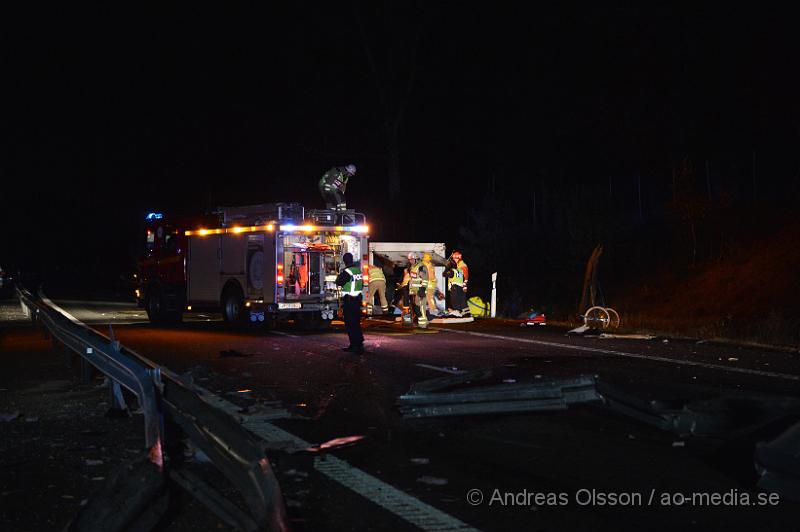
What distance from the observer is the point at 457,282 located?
21297mm

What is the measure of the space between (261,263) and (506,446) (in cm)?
1293

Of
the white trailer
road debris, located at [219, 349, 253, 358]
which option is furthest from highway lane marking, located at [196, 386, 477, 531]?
the white trailer

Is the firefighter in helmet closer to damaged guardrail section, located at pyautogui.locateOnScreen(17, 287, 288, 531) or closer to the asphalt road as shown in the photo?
the asphalt road

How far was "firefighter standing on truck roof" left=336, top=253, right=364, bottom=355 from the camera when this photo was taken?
14398 millimetres

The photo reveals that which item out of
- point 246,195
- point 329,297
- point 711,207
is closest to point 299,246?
point 329,297

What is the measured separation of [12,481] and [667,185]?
24.8 m

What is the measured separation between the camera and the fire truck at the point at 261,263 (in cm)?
1925

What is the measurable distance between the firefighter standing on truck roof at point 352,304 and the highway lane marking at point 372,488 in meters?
6.22

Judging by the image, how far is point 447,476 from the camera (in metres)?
6.41

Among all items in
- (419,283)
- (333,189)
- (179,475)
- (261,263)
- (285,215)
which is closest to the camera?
(179,475)

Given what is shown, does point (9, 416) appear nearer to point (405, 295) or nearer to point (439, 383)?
point (439, 383)

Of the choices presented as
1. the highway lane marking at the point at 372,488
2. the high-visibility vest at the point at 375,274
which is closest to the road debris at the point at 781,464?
the highway lane marking at the point at 372,488

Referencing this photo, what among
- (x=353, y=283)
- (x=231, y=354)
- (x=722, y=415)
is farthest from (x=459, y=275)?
(x=722, y=415)

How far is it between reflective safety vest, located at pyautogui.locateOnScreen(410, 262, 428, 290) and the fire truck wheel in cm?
373
